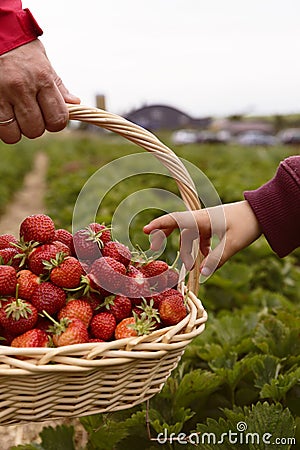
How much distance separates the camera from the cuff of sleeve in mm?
1954

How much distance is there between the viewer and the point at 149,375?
6.16 feet

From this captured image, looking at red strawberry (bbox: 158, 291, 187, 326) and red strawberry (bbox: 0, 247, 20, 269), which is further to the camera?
red strawberry (bbox: 0, 247, 20, 269)

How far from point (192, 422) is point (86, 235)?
1.02 metres

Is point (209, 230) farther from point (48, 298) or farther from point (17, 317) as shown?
point (17, 317)

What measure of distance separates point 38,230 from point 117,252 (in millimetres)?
259

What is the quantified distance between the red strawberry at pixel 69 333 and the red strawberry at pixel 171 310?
242mm

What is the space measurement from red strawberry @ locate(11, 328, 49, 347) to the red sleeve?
809 mm

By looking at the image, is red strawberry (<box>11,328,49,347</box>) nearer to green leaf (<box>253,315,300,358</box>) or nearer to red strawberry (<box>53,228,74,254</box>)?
red strawberry (<box>53,228,74,254</box>)

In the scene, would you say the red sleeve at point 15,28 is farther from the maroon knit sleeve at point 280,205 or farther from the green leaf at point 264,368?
the green leaf at point 264,368

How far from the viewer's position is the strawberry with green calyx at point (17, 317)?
1854 millimetres

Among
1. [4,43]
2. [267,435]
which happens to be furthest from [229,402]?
[4,43]

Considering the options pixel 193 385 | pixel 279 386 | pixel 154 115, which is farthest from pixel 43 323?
pixel 154 115

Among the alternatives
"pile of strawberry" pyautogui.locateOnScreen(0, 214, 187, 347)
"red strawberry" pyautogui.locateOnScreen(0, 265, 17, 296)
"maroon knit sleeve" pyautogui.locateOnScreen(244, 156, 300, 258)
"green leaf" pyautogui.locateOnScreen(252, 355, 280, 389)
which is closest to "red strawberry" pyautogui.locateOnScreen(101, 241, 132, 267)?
"pile of strawberry" pyautogui.locateOnScreen(0, 214, 187, 347)

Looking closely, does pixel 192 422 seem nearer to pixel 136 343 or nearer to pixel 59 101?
pixel 136 343
